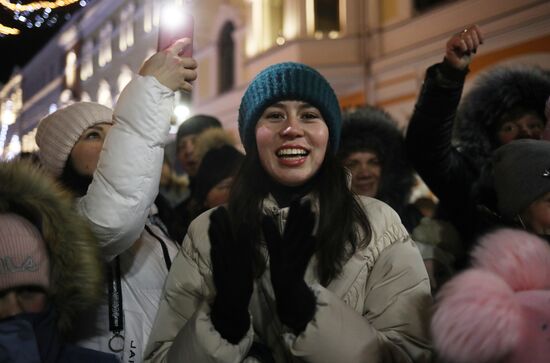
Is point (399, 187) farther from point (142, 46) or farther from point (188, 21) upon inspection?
point (142, 46)

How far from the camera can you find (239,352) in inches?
60.5

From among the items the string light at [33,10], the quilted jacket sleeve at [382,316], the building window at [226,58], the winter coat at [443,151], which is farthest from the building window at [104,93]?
the quilted jacket sleeve at [382,316]

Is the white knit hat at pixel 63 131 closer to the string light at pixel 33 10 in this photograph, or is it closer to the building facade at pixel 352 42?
the building facade at pixel 352 42

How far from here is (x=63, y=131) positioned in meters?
2.28

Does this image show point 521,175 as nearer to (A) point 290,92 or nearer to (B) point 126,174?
(A) point 290,92

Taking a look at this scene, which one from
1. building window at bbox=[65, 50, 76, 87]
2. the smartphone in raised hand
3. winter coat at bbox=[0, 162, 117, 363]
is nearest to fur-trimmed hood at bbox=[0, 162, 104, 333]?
winter coat at bbox=[0, 162, 117, 363]

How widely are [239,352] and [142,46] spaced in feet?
76.8

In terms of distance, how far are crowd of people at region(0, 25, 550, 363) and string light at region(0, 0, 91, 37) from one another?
4.22 ft

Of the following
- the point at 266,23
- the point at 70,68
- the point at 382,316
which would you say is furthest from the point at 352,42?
the point at 70,68

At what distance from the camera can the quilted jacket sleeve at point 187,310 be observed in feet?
5.12

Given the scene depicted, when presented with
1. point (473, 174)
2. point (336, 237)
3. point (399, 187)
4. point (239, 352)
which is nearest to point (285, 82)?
point (336, 237)

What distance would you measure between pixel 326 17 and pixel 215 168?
10.1 m

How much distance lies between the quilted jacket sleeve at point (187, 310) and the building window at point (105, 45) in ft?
92.2

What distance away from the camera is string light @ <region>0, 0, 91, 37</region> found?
10.9ft
